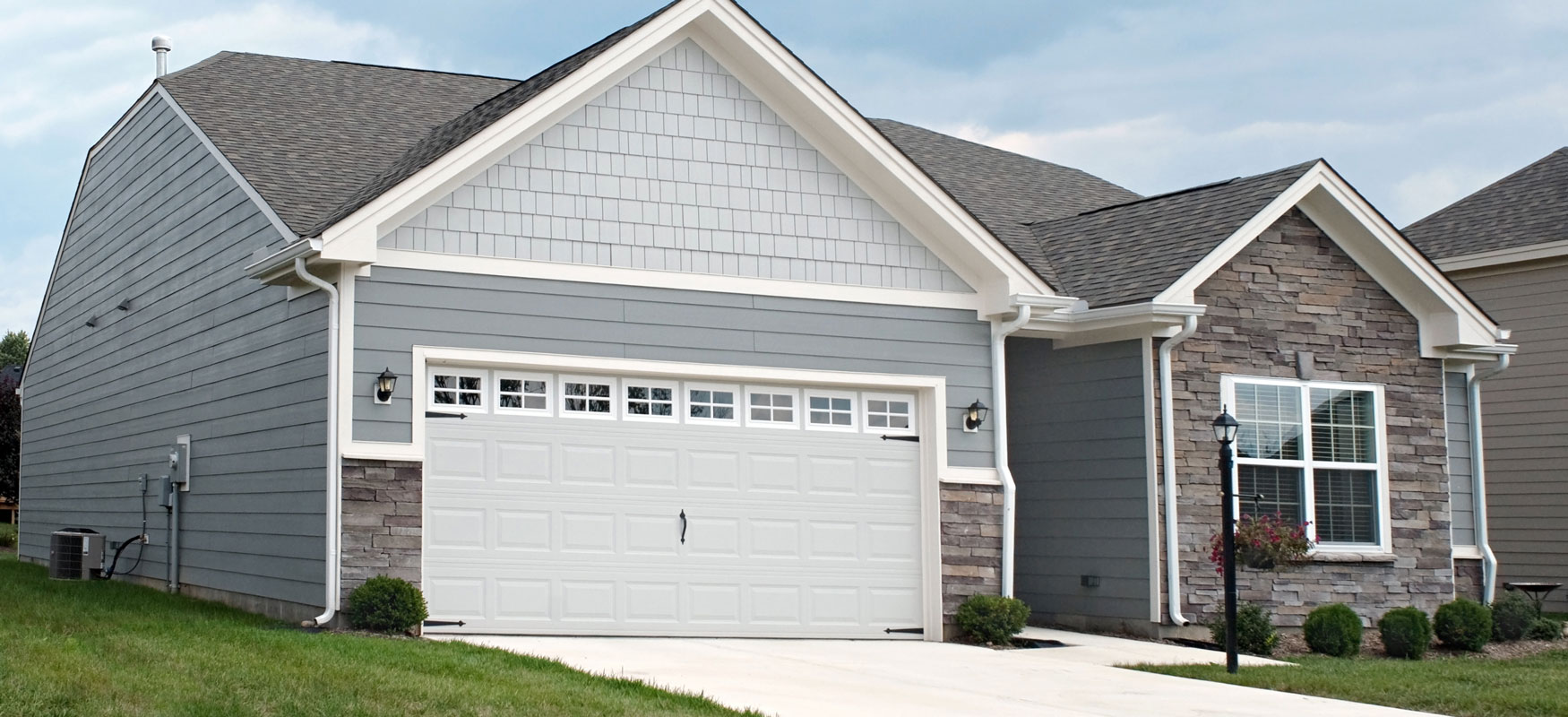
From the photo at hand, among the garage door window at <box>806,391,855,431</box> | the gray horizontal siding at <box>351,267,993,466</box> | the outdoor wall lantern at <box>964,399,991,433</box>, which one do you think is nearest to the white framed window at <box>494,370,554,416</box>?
the gray horizontal siding at <box>351,267,993,466</box>

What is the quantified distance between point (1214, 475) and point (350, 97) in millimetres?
9831

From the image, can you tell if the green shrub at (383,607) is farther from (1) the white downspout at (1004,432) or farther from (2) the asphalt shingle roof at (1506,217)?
(2) the asphalt shingle roof at (1506,217)

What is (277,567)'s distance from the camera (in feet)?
41.1

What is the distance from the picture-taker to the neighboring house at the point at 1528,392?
60.8 feet

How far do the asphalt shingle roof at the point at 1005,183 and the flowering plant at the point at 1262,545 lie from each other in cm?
342

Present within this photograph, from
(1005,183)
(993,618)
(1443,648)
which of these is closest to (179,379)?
(993,618)

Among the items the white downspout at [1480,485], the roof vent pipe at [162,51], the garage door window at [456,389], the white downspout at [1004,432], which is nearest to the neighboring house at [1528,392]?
the white downspout at [1480,485]

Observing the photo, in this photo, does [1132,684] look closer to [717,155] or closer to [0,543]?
[717,155]

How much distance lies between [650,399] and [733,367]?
2.43 ft

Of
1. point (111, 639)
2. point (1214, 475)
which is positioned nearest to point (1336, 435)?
point (1214, 475)

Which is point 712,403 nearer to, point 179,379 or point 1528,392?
point 179,379

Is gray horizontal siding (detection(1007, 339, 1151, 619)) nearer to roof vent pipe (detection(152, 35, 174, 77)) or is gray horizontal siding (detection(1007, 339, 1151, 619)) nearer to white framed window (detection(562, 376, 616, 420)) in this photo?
white framed window (detection(562, 376, 616, 420))

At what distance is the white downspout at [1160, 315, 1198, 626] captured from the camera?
44.5 feet

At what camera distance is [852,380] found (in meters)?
13.4
